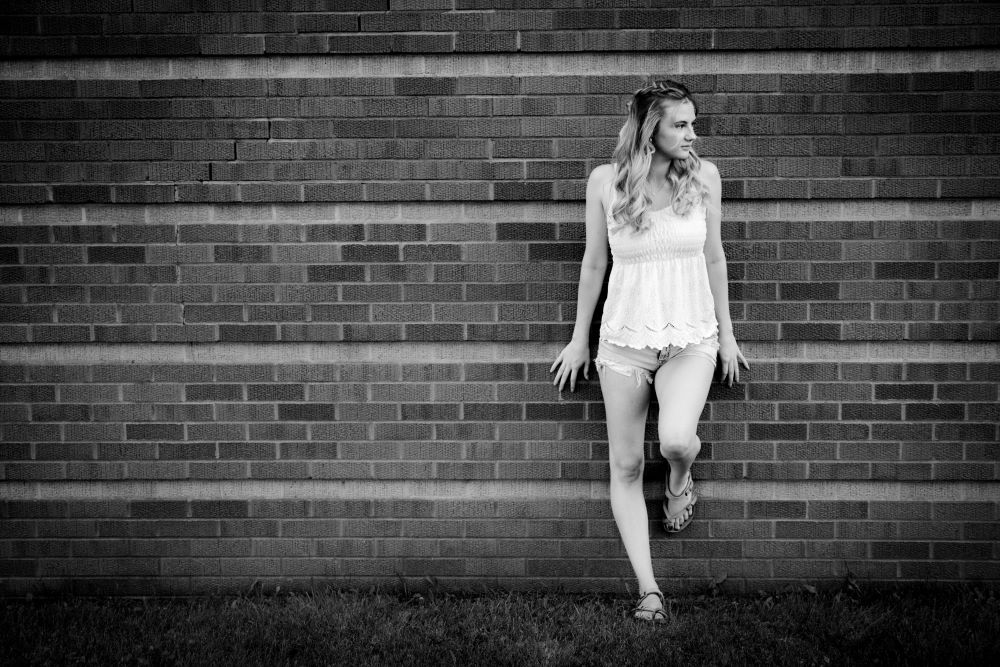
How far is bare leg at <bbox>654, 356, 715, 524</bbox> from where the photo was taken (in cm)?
296

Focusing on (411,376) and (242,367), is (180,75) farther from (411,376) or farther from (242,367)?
(411,376)

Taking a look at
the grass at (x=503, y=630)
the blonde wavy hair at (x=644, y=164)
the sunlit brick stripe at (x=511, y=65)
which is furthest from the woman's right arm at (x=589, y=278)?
the grass at (x=503, y=630)

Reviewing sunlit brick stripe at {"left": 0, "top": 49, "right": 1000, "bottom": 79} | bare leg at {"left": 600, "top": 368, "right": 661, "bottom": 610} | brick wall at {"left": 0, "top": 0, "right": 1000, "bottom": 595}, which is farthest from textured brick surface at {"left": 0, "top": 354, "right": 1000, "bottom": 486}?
sunlit brick stripe at {"left": 0, "top": 49, "right": 1000, "bottom": 79}

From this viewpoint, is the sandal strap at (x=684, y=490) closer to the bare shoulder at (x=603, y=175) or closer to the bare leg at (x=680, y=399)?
the bare leg at (x=680, y=399)

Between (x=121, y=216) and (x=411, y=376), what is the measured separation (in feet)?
5.22

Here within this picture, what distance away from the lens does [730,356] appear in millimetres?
3211

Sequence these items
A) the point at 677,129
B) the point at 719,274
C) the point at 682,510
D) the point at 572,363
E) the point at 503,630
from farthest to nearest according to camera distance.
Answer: the point at 682,510 < the point at 572,363 < the point at 719,274 < the point at 503,630 < the point at 677,129

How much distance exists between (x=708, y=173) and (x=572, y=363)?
1.02m

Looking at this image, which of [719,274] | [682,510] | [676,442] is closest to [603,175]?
[719,274]

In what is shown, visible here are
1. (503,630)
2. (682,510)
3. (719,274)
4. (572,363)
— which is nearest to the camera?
(503,630)

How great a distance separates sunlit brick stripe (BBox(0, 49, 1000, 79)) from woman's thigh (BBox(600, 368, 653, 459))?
1442mm

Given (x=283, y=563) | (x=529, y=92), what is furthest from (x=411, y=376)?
(x=529, y=92)

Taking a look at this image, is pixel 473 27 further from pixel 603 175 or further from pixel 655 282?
pixel 655 282

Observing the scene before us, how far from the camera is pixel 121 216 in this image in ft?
11.2
